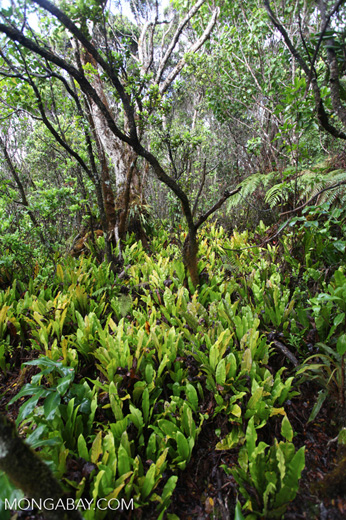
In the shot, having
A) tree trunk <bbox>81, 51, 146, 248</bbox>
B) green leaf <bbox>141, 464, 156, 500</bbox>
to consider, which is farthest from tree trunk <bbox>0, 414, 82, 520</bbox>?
tree trunk <bbox>81, 51, 146, 248</bbox>

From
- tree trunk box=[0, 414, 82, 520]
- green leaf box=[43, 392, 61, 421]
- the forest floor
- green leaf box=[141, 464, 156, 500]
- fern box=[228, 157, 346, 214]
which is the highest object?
fern box=[228, 157, 346, 214]

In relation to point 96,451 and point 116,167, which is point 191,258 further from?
point 116,167

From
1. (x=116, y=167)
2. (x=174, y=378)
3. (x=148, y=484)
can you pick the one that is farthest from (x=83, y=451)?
(x=116, y=167)

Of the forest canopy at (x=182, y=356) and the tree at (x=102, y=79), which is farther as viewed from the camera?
the tree at (x=102, y=79)

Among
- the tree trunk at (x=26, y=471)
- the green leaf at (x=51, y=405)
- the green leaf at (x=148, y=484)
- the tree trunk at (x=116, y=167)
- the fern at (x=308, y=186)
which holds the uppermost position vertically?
the tree trunk at (x=116, y=167)

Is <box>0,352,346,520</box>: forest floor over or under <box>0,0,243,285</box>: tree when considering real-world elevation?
under

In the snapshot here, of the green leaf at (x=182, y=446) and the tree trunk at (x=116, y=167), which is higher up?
the tree trunk at (x=116, y=167)

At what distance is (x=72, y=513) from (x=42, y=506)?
0.16 m

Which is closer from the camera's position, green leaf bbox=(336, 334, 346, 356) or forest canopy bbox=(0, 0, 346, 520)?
forest canopy bbox=(0, 0, 346, 520)

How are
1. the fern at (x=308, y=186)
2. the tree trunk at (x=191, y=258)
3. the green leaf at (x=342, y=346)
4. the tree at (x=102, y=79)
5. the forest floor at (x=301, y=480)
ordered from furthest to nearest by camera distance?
1. the tree trunk at (x=191, y=258)
2. the fern at (x=308, y=186)
3. the tree at (x=102, y=79)
4. the green leaf at (x=342, y=346)
5. the forest floor at (x=301, y=480)

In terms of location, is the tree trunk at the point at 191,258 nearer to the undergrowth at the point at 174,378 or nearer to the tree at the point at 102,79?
the tree at the point at 102,79

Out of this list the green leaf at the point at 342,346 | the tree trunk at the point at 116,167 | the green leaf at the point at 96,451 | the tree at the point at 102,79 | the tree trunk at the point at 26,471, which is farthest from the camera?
the tree trunk at the point at 116,167

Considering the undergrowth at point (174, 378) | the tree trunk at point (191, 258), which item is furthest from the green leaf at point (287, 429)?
the tree trunk at point (191, 258)

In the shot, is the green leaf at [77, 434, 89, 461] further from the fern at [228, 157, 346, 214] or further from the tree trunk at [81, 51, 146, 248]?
the tree trunk at [81, 51, 146, 248]
